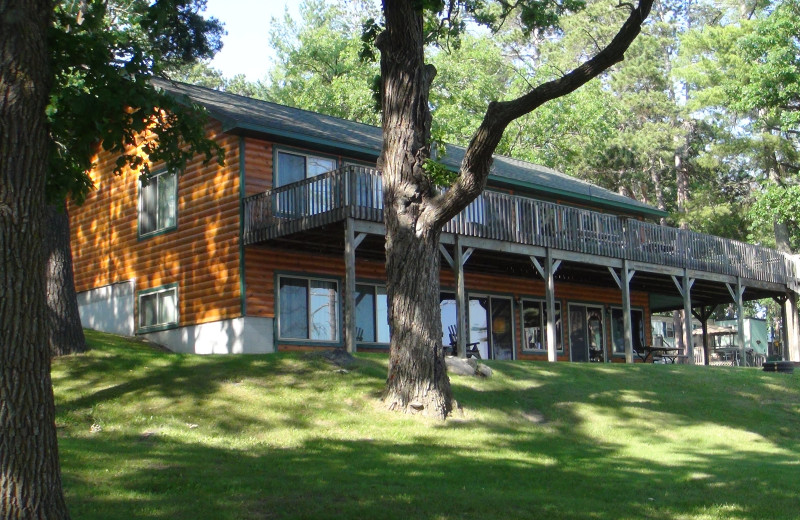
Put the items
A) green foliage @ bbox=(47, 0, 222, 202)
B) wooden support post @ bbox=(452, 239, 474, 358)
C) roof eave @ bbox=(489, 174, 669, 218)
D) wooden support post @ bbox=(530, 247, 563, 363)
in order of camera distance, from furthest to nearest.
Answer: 1. roof eave @ bbox=(489, 174, 669, 218)
2. wooden support post @ bbox=(530, 247, 563, 363)
3. wooden support post @ bbox=(452, 239, 474, 358)
4. green foliage @ bbox=(47, 0, 222, 202)

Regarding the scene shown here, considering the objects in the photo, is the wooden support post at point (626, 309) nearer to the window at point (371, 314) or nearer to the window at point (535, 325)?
the window at point (535, 325)

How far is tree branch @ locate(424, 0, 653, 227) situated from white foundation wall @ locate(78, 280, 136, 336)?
43.6 feet

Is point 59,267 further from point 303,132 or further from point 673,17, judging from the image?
point 673,17

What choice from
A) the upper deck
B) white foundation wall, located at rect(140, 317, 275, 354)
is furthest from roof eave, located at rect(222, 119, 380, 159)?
white foundation wall, located at rect(140, 317, 275, 354)

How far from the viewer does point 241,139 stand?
2088 cm

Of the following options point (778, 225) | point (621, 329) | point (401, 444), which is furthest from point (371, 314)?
point (778, 225)

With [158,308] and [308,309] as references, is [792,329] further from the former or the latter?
[158,308]

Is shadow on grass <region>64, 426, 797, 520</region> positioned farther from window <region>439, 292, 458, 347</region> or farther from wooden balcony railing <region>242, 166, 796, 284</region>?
window <region>439, 292, 458, 347</region>

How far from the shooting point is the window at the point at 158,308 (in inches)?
891

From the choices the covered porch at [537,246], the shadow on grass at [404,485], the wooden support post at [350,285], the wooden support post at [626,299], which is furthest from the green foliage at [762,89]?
the shadow on grass at [404,485]

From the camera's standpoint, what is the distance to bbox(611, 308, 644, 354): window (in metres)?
31.2

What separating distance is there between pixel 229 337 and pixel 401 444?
9.76m

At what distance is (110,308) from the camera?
24.5 metres

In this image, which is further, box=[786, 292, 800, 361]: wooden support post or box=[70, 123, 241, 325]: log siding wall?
box=[786, 292, 800, 361]: wooden support post
